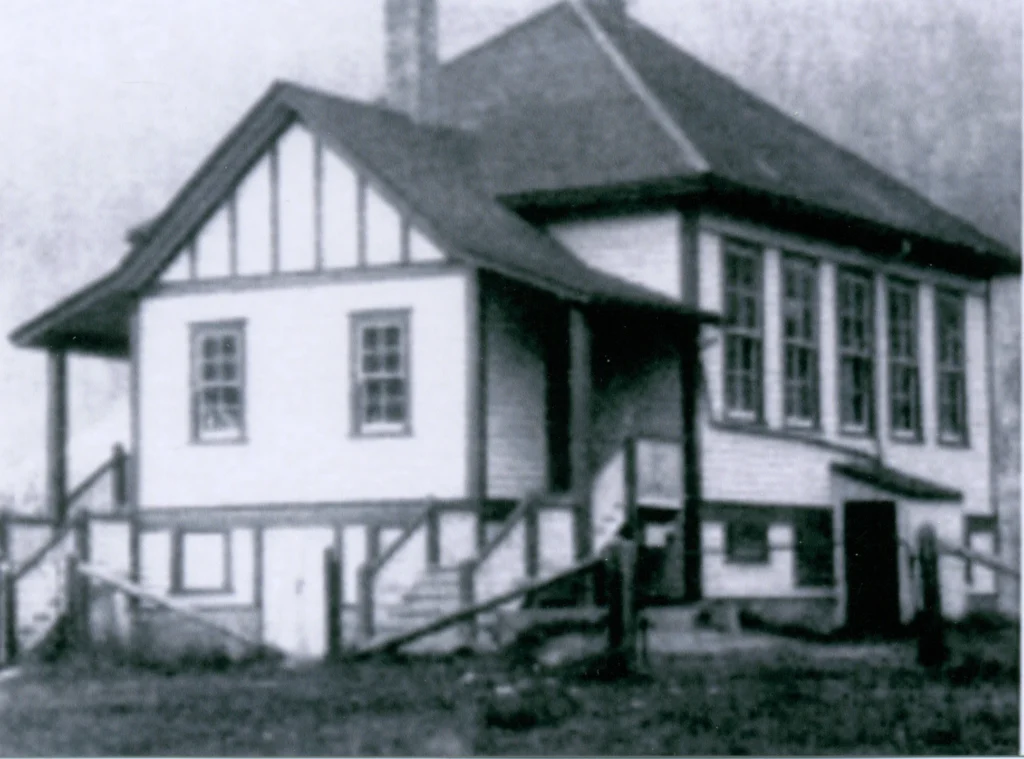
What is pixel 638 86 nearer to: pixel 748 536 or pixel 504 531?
pixel 748 536

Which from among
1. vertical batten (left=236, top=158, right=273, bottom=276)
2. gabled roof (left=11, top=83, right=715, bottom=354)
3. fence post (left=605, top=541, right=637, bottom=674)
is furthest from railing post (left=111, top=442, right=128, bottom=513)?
fence post (left=605, top=541, right=637, bottom=674)

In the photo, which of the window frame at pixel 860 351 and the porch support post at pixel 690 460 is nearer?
the porch support post at pixel 690 460

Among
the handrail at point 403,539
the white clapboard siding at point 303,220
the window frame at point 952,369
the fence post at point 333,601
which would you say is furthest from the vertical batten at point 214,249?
the window frame at point 952,369

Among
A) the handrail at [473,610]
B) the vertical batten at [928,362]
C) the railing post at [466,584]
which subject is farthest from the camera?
the vertical batten at [928,362]

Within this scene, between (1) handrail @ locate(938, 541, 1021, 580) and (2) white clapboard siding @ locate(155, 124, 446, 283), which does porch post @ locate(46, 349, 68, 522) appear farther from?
(1) handrail @ locate(938, 541, 1021, 580)

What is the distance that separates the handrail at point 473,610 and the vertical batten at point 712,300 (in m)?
5.86

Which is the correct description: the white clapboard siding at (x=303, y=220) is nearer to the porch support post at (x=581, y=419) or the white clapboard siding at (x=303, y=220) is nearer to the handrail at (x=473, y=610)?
the porch support post at (x=581, y=419)

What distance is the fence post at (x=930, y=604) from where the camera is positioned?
2150 cm

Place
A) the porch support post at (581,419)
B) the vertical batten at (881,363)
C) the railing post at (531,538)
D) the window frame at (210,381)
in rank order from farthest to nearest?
the vertical batten at (881,363) → the window frame at (210,381) → the porch support post at (581,419) → the railing post at (531,538)

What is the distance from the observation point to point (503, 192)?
97.1 feet

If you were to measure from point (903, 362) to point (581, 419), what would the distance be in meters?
6.35

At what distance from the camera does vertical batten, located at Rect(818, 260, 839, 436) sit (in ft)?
102

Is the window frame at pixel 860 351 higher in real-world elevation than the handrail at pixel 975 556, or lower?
higher

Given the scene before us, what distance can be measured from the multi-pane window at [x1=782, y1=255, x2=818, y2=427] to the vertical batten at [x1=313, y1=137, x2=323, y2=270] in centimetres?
543
